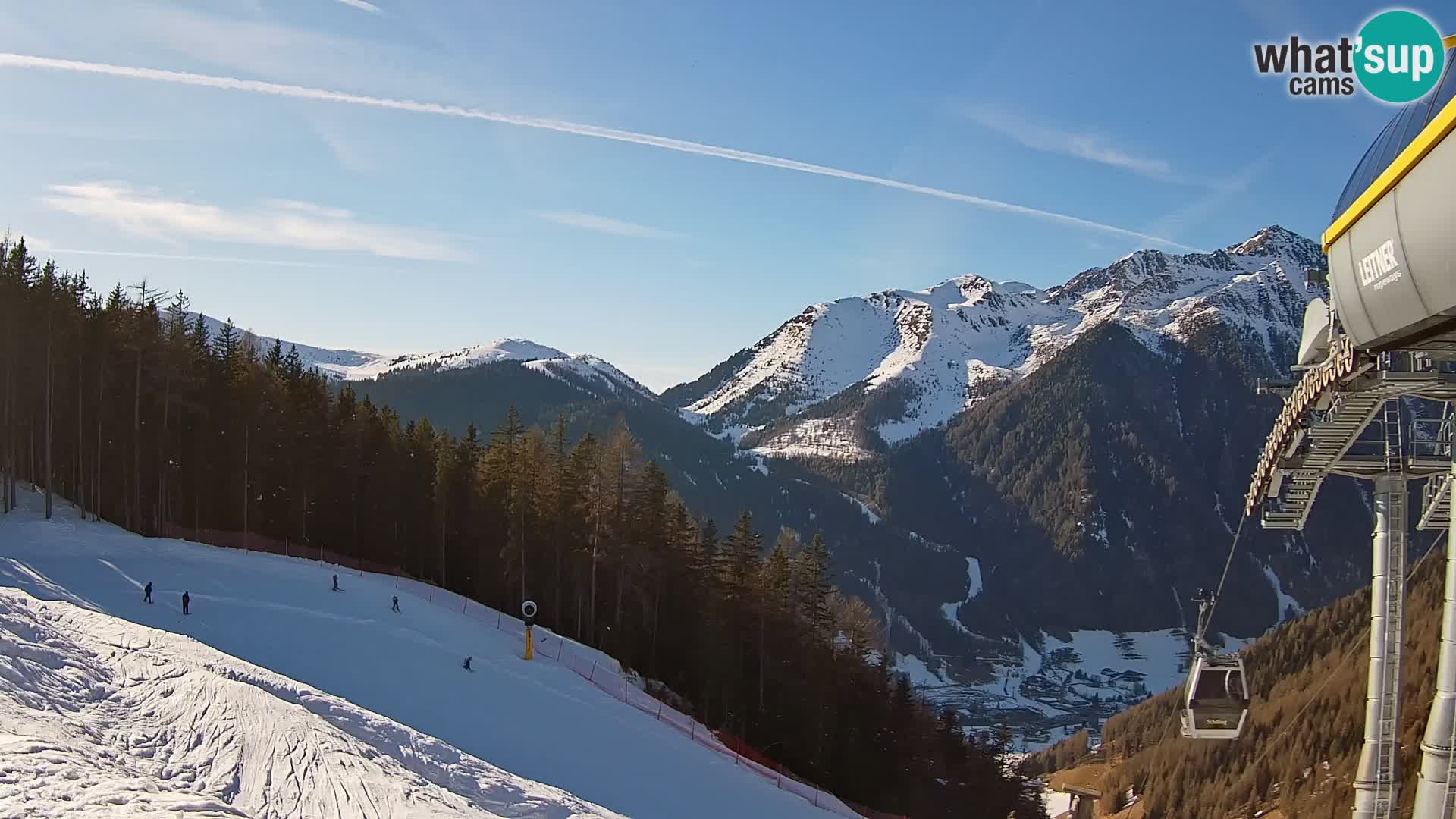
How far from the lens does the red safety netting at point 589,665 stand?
94.3ft

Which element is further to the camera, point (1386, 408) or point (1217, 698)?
point (1386, 408)

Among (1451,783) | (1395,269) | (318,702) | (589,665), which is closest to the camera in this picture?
(1395,269)

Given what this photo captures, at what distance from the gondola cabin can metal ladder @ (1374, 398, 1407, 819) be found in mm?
1495

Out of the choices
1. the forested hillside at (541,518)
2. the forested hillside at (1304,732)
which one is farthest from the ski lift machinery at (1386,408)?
the forested hillside at (541,518)

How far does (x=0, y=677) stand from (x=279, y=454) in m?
33.1

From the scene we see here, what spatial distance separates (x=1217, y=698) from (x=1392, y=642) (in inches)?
83.5

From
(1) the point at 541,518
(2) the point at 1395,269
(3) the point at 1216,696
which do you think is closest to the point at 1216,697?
(3) the point at 1216,696

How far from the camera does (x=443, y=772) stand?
17.1 metres

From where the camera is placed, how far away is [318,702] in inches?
762

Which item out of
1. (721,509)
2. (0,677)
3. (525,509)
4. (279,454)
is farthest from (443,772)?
(721,509)

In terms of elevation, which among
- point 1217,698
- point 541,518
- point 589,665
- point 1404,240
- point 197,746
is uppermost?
point 1404,240

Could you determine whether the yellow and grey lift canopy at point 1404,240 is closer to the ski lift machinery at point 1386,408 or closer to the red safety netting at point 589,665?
the ski lift machinery at point 1386,408

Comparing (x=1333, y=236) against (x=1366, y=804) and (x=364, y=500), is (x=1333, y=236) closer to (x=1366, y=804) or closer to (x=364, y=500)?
(x=1366, y=804)

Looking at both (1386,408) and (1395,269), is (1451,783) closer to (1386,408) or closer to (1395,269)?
(1386,408)
